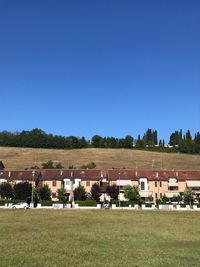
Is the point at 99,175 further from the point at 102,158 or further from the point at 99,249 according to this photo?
the point at 99,249

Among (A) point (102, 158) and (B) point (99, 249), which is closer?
(B) point (99, 249)

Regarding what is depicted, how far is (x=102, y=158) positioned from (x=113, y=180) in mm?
50440

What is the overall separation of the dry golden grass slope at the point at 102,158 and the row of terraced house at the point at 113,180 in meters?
26.6

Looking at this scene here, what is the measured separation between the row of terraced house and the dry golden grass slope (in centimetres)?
2662

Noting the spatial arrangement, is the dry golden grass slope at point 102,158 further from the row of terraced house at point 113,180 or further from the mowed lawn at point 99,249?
the mowed lawn at point 99,249

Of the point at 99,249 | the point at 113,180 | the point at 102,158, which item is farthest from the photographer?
the point at 102,158

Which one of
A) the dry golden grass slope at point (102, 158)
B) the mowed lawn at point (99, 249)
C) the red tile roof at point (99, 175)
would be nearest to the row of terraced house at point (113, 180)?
the red tile roof at point (99, 175)

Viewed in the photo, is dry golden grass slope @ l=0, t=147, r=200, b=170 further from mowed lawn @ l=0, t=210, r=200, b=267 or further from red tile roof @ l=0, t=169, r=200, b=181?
mowed lawn @ l=0, t=210, r=200, b=267

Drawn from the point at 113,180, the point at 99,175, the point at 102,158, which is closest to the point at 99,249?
the point at 113,180

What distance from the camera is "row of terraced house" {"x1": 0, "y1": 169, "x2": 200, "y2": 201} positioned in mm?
130500

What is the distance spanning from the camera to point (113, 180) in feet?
434

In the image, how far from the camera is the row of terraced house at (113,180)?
130 m

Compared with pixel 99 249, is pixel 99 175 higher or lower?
higher

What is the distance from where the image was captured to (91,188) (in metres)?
127
